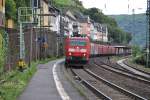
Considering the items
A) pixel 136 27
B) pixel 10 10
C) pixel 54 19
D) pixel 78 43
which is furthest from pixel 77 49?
pixel 136 27

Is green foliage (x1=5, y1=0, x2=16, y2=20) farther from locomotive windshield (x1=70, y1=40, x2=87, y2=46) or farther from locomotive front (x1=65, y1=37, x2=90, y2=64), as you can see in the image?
locomotive windshield (x1=70, y1=40, x2=87, y2=46)

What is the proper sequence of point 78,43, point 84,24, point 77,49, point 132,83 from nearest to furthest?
1. point 132,83
2. point 77,49
3. point 78,43
4. point 84,24

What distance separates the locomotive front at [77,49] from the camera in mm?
52734

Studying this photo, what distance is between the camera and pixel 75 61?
53281 mm

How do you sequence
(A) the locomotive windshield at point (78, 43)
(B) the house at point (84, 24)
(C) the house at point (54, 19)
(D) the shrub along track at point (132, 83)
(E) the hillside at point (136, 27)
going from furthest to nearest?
(B) the house at point (84, 24)
(E) the hillside at point (136, 27)
(C) the house at point (54, 19)
(A) the locomotive windshield at point (78, 43)
(D) the shrub along track at point (132, 83)

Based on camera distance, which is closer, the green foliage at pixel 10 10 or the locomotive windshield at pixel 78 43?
the locomotive windshield at pixel 78 43

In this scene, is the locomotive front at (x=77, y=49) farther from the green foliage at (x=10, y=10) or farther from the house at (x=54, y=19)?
the house at (x=54, y=19)

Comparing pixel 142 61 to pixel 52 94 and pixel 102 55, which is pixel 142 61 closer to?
pixel 102 55

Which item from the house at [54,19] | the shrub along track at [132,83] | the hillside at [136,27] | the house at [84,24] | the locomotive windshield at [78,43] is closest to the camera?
the shrub along track at [132,83]

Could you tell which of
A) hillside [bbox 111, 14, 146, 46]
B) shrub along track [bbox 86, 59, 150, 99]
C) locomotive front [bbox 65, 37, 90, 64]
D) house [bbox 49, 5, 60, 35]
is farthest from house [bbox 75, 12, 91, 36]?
shrub along track [bbox 86, 59, 150, 99]

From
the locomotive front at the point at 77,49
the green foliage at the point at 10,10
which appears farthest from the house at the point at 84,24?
the locomotive front at the point at 77,49

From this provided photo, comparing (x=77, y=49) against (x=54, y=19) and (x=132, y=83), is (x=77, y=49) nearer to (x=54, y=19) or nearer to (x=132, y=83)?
(x=132, y=83)

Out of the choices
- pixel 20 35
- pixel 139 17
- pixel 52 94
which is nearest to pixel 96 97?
pixel 52 94

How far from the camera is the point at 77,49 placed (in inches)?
2080
